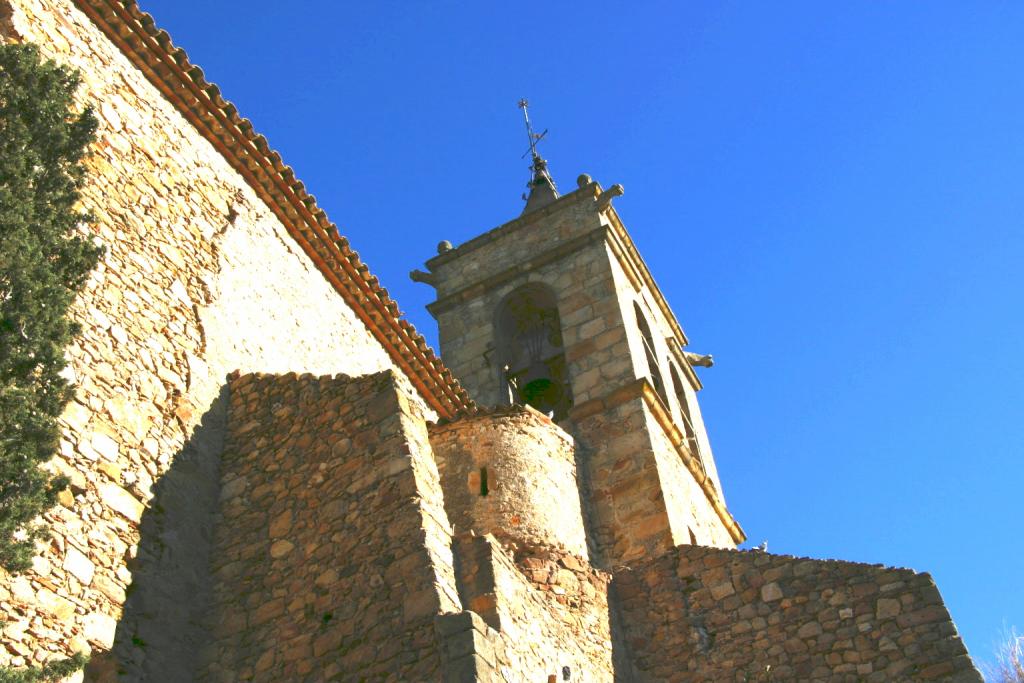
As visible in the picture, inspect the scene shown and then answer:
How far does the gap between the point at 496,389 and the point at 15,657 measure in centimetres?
1028

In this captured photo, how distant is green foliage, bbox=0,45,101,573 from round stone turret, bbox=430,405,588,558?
4203 millimetres

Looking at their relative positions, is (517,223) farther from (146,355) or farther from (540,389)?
(146,355)

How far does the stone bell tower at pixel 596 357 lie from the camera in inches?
466

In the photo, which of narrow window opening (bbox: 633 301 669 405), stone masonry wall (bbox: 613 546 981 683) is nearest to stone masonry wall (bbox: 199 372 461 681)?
stone masonry wall (bbox: 613 546 981 683)

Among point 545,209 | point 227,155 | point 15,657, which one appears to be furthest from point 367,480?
point 545,209

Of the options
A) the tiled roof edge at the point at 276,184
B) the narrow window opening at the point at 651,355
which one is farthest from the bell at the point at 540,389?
the tiled roof edge at the point at 276,184

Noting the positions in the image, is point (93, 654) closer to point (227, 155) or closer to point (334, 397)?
point (334, 397)

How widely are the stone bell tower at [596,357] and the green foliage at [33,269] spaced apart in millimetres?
6534

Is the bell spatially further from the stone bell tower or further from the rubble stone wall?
the rubble stone wall

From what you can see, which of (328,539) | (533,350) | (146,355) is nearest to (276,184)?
(146,355)

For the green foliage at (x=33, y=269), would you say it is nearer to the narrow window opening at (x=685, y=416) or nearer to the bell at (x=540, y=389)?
the bell at (x=540, y=389)

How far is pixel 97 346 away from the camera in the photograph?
641cm

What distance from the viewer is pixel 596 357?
14242 mm

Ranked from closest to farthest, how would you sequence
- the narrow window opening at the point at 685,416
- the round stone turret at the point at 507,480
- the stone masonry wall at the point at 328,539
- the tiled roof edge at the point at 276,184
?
the stone masonry wall at the point at 328,539 < the tiled roof edge at the point at 276,184 < the round stone turret at the point at 507,480 < the narrow window opening at the point at 685,416
